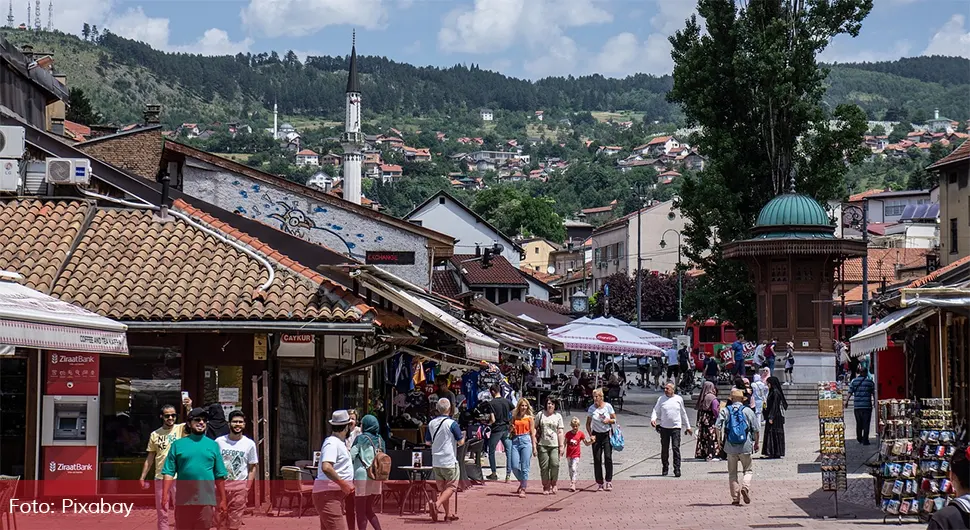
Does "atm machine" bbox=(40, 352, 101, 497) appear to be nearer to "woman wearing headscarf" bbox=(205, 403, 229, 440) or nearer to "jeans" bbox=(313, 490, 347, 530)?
"woman wearing headscarf" bbox=(205, 403, 229, 440)

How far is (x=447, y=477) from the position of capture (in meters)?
17.8

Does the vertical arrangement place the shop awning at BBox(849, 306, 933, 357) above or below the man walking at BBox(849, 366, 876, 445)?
above

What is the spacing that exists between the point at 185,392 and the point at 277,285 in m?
2.07

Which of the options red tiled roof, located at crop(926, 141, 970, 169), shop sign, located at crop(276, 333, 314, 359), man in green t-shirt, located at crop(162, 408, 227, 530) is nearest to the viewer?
man in green t-shirt, located at crop(162, 408, 227, 530)

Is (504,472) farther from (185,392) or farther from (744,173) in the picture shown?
(744,173)

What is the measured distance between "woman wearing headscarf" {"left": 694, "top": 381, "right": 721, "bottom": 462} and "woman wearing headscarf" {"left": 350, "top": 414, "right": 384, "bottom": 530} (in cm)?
987

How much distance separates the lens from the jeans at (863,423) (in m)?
26.5

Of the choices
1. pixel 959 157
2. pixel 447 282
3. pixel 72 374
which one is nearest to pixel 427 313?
pixel 72 374

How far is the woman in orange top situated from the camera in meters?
21.2

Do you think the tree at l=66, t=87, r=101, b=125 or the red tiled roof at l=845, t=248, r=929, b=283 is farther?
the red tiled roof at l=845, t=248, r=929, b=283

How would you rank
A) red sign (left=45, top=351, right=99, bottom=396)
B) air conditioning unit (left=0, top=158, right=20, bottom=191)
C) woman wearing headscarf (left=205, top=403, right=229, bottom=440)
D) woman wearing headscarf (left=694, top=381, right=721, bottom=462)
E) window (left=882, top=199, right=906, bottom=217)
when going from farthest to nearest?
window (left=882, top=199, right=906, bottom=217), woman wearing headscarf (left=694, top=381, right=721, bottom=462), air conditioning unit (left=0, top=158, right=20, bottom=191), red sign (left=45, top=351, right=99, bottom=396), woman wearing headscarf (left=205, top=403, right=229, bottom=440)

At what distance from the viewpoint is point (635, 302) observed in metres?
88.2

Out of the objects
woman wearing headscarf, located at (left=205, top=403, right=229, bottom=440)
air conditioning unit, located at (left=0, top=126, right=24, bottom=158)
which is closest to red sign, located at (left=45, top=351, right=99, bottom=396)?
woman wearing headscarf, located at (left=205, top=403, right=229, bottom=440)

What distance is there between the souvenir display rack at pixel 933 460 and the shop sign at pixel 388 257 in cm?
1548
